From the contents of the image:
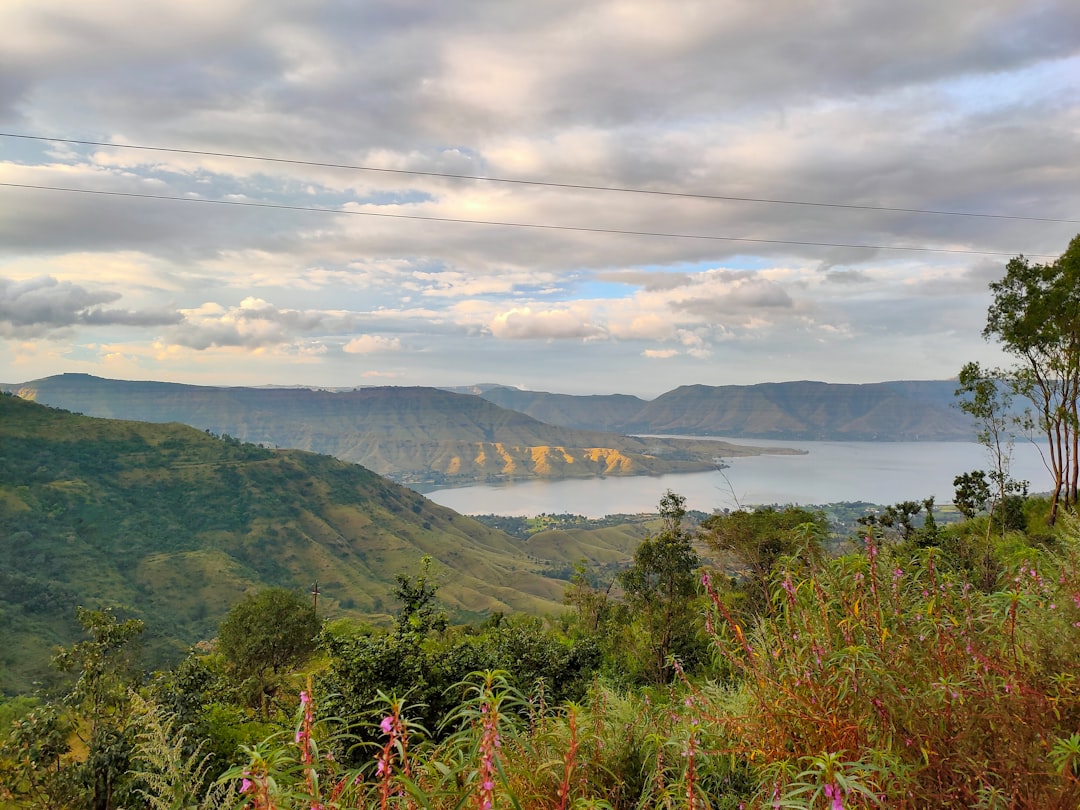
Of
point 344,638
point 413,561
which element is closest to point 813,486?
point 413,561

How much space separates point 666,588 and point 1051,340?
12721 mm

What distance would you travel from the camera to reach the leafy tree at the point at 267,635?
2750 cm

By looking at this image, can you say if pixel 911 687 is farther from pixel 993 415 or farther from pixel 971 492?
pixel 971 492

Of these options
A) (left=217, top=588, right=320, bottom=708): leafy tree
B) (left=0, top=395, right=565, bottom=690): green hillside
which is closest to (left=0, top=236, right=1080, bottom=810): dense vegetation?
(left=217, top=588, right=320, bottom=708): leafy tree

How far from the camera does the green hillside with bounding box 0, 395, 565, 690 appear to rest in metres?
69.9

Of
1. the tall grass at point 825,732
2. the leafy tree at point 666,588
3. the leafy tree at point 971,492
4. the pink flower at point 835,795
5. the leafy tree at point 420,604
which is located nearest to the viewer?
the pink flower at point 835,795

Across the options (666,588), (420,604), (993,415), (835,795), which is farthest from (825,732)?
(993,415)

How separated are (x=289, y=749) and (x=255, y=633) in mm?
31208

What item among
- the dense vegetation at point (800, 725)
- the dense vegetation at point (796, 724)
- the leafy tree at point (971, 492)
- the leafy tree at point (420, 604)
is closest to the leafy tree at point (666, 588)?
the leafy tree at point (420, 604)

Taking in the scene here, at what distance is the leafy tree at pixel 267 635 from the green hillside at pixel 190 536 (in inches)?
951

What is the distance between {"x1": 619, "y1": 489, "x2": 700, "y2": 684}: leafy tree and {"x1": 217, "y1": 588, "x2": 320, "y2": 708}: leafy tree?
1781cm

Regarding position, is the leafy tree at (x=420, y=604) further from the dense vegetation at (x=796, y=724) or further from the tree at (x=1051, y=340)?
the tree at (x=1051, y=340)

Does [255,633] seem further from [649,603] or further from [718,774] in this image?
[718,774]

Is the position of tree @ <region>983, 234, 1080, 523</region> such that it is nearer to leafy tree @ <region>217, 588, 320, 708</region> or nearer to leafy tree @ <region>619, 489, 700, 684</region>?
leafy tree @ <region>619, 489, 700, 684</region>
